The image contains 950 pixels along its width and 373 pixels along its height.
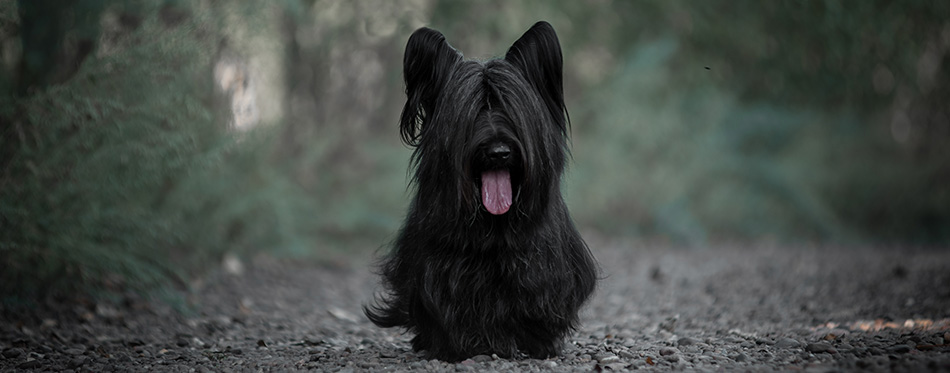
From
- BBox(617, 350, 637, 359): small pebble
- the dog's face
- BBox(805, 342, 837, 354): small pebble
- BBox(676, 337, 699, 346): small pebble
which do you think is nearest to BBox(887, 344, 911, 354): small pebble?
BBox(805, 342, 837, 354): small pebble

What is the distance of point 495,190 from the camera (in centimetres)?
381

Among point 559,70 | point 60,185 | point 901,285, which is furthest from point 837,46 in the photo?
point 60,185

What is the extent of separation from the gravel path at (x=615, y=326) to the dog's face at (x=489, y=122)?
0.85 meters

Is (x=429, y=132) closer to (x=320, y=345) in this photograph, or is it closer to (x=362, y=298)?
(x=320, y=345)

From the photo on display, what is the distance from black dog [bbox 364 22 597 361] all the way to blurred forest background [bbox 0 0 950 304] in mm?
2424

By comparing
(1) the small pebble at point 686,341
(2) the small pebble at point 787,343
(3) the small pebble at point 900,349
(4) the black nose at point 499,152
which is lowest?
(3) the small pebble at point 900,349

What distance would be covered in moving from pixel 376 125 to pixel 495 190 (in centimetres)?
938

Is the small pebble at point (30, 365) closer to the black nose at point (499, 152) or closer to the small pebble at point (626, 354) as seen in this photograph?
the black nose at point (499, 152)

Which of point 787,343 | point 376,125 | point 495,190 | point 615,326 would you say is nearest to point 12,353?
point 495,190

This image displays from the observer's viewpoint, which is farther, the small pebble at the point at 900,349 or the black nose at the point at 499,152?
the small pebble at the point at 900,349

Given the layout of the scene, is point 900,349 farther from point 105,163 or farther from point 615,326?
point 105,163

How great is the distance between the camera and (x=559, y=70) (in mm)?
4109

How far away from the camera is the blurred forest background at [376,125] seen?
225 inches

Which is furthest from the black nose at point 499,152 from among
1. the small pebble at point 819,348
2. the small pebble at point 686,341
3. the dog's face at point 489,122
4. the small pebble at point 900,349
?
the small pebble at point 900,349
